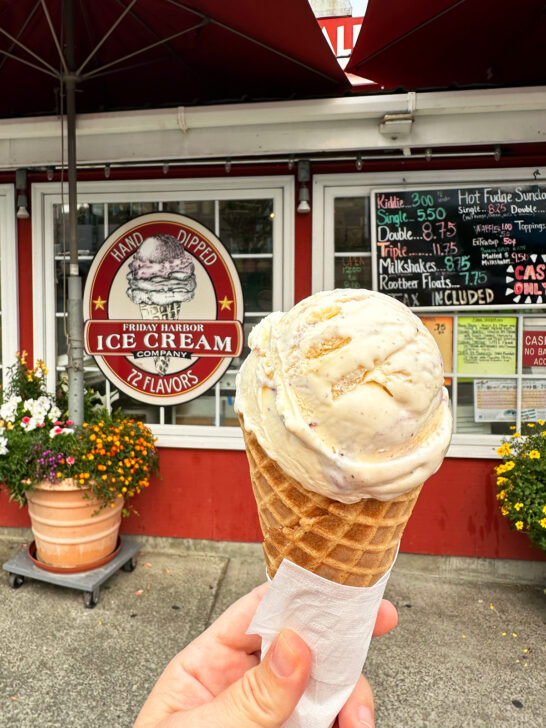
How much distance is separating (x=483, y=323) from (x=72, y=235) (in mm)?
3361

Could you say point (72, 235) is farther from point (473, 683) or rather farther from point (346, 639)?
point (473, 683)

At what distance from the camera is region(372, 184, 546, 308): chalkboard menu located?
3.95 metres

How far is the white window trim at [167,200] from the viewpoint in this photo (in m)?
4.25

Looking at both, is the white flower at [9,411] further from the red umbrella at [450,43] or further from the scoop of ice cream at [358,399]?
the red umbrella at [450,43]

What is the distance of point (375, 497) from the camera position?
125cm

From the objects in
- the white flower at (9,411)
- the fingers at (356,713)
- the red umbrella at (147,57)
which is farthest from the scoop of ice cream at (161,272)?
the fingers at (356,713)

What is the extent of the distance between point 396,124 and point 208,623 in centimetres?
374

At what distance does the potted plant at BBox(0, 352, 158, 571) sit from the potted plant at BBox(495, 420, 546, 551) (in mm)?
2879

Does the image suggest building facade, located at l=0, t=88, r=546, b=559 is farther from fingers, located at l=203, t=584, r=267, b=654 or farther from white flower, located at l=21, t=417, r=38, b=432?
fingers, located at l=203, t=584, r=267, b=654

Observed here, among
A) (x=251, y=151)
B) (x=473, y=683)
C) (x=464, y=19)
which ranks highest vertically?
(x=464, y=19)

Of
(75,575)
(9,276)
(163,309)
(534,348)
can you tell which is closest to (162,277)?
(163,309)

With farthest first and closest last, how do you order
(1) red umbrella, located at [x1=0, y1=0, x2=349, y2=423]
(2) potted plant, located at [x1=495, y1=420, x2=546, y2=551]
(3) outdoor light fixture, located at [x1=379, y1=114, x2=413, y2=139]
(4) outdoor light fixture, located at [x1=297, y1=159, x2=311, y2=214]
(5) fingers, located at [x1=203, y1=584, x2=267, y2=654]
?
(4) outdoor light fixture, located at [x1=297, y1=159, x2=311, y2=214] → (2) potted plant, located at [x1=495, y1=420, x2=546, y2=551] → (3) outdoor light fixture, located at [x1=379, y1=114, x2=413, y2=139] → (1) red umbrella, located at [x1=0, y1=0, x2=349, y2=423] → (5) fingers, located at [x1=203, y1=584, x2=267, y2=654]

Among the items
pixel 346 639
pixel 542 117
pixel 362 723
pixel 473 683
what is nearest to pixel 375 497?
pixel 346 639

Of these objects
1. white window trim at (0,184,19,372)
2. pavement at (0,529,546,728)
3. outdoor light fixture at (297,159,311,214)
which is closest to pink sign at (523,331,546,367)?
pavement at (0,529,546,728)
